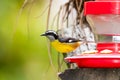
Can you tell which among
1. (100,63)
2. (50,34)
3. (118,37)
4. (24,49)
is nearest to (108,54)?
(100,63)

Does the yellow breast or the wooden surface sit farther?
the yellow breast

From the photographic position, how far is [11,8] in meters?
3.77

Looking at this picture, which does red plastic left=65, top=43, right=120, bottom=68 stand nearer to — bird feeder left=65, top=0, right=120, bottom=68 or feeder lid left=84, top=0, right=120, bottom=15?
bird feeder left=65, top=0, right=120, bottom=68

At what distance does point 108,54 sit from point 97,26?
0.88ft

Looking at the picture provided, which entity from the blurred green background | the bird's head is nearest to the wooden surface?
the bird's head

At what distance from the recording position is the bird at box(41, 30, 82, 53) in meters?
2.85

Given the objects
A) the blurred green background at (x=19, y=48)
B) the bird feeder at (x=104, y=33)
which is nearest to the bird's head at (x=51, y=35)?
the bird feeder at (x=104, y=33)

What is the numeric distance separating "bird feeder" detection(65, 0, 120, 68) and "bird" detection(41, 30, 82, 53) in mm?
291

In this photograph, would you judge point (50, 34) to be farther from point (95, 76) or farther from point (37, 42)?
point (37, 42)

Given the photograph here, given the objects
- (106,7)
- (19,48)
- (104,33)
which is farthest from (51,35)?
(19,48)

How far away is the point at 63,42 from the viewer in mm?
3006

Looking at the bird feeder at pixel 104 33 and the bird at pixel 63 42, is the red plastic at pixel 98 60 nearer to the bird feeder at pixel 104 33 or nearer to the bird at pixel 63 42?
the bird feeder at pixel 104 33

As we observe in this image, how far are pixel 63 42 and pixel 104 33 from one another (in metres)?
0.52

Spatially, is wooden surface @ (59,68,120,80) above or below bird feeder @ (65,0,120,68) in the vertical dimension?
below
